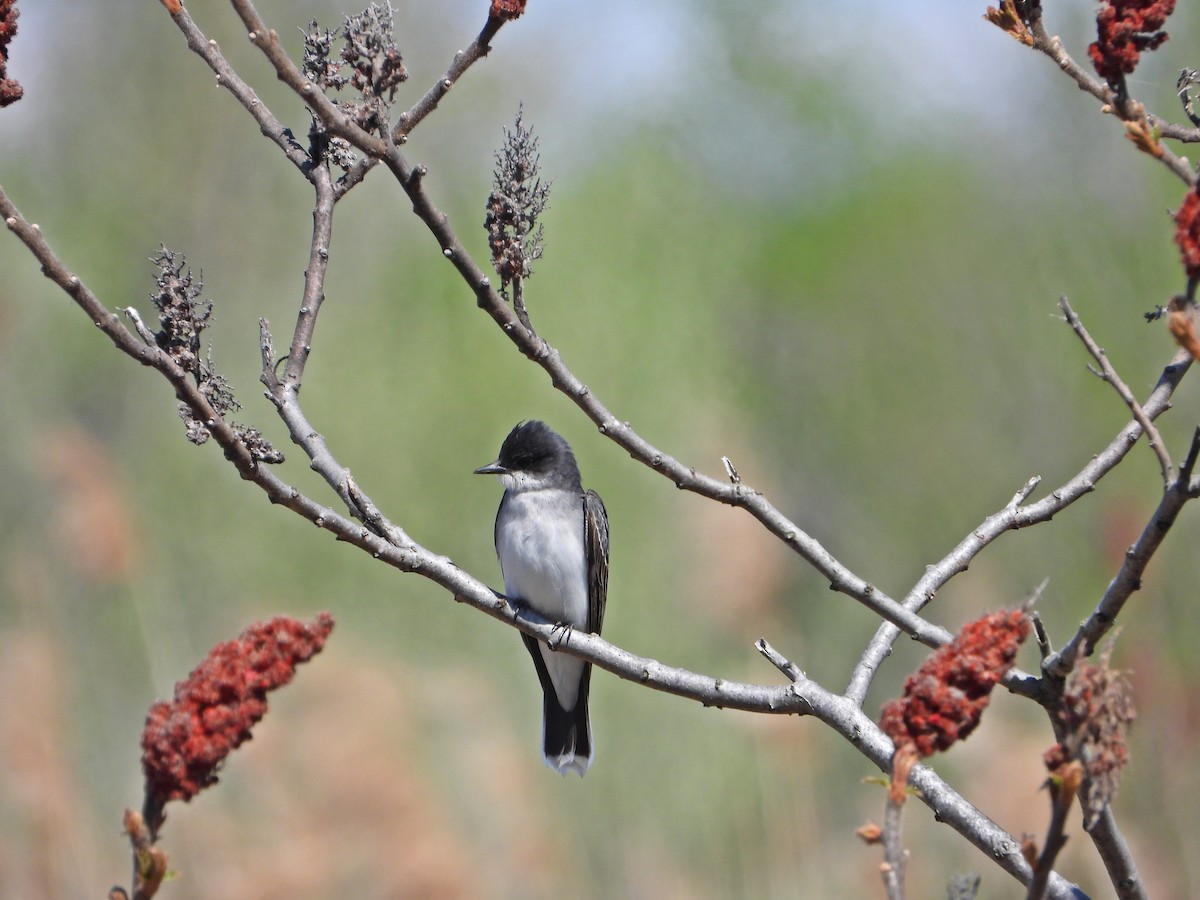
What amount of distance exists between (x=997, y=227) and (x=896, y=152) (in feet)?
16.0

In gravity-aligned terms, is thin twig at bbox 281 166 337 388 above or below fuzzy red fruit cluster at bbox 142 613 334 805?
above

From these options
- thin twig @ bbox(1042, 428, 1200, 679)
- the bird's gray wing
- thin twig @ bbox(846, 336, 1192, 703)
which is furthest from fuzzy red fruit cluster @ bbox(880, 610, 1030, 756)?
the bird's gray wing

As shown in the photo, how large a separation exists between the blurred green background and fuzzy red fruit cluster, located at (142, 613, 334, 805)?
3.06 meters

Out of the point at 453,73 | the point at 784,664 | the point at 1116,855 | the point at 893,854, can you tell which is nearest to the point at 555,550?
the point at 784,664

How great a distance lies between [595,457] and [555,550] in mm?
10167

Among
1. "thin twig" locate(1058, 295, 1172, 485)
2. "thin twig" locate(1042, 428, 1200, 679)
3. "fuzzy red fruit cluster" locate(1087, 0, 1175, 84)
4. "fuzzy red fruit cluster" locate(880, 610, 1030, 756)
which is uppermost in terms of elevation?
"fuzzy red fruit cluster" locate(1087, 0, 1175, 84)

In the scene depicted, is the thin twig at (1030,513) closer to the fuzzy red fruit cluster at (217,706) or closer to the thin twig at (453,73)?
the fuzzy red fruit cluster at (217,706)

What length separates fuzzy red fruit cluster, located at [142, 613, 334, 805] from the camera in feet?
5.94

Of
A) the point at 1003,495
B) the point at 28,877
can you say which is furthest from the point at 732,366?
the point at 28,877

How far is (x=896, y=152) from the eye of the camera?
57.4 feet

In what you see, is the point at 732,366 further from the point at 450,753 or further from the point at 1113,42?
the point at 1113,42

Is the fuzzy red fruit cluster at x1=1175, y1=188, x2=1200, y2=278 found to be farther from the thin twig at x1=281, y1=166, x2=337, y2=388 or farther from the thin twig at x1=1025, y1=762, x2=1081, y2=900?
the thin twig at x1=281, y1=166, x2=337, y2=388

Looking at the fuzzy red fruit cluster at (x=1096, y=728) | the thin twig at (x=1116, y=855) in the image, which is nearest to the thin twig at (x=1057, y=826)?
the fuzzy red fruit cluster at (x=1096, y=728)

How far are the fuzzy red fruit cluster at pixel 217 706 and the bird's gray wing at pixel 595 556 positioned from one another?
3622 millimetres
